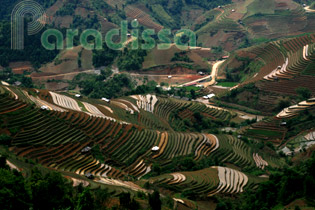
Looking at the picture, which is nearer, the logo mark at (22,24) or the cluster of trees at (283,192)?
the cluster of trees at (283,192)

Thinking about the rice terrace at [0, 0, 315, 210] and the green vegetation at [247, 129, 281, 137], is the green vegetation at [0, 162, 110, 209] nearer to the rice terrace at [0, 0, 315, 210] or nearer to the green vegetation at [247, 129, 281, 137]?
the rice terrace at [0, 0, 315, 210]

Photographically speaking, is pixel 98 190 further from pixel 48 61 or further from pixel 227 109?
pixel 48 61

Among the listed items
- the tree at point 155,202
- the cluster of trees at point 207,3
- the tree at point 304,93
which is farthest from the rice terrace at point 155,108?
the cluster of trees at point 207,3


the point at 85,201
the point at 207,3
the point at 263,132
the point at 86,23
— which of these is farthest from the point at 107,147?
the point at 207,3

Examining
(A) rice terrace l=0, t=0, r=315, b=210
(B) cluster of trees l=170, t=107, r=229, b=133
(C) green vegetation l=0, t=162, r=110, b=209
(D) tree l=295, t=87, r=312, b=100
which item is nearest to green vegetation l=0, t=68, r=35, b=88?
(A) rice terrace l=0, t=0, r=315, b=210

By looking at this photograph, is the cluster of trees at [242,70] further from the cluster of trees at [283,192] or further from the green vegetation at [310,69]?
the cluster of trees at [283,192]

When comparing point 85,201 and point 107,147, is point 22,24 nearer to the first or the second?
point 107,147
